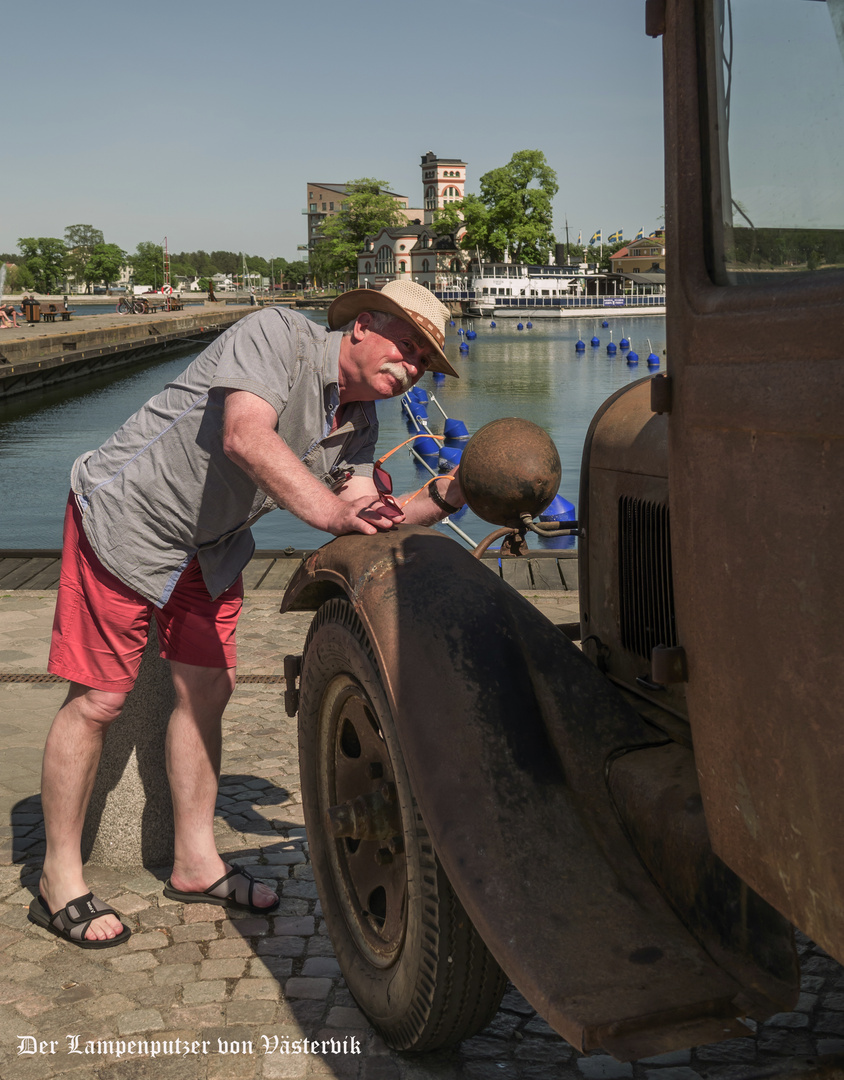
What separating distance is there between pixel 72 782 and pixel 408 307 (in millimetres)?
1620

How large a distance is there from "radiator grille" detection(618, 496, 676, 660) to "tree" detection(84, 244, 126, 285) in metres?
204

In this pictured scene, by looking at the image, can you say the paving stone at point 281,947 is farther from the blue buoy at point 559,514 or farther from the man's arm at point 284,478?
the blue buoy at point 559,514

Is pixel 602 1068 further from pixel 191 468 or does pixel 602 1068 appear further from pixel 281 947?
pixel 191 468

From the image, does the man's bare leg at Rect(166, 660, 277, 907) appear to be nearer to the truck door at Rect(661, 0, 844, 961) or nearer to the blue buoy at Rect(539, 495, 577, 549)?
the truck door at Rect(661, 0, 844, 961)

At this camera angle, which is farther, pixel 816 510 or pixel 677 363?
pixel 677 363

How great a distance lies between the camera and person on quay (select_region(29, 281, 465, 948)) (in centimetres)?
279

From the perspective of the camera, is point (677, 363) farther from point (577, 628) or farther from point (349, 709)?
point (577, 628)


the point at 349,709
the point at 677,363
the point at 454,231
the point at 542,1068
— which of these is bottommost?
the point at 542,1068

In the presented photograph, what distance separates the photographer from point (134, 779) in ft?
11.4

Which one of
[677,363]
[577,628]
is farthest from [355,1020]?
[677,363]

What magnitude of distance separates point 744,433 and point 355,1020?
1.88m

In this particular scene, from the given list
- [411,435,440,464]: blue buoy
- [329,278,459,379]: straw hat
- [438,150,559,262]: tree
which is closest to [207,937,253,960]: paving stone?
[329,278,459,379]: straw hat

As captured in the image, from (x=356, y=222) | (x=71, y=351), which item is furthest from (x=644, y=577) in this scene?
(x=356, y=222)

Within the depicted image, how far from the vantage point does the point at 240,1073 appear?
247 cm
